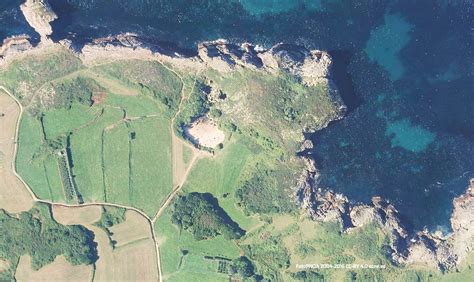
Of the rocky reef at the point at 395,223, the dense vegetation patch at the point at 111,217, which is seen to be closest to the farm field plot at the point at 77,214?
the dense vegetation patch at the point at 111,217

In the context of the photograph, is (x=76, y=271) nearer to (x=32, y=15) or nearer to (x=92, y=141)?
(x=92, y=141)

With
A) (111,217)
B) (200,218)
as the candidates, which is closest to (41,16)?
(111,217)

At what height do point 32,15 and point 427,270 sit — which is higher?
point 32,15

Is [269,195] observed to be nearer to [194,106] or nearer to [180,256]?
[180,256]

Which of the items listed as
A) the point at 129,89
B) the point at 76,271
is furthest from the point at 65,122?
the point at 76,271

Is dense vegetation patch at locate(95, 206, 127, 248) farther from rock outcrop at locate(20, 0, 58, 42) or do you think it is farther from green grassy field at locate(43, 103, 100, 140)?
rock outcrop at locate(20, 0, 58, 42)

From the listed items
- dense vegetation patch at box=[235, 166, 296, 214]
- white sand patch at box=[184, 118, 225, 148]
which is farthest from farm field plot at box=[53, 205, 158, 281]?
dense vegetation patch at box=[235, 166, 296, 214]
